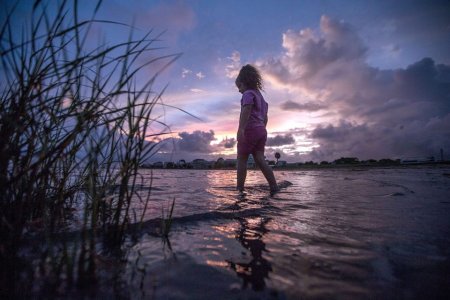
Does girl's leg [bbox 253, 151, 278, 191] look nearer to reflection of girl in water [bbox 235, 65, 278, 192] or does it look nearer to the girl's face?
reflection of girl in water [bbox 235, 65, 278, 192]

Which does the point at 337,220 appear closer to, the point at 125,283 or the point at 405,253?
the point at 405,253

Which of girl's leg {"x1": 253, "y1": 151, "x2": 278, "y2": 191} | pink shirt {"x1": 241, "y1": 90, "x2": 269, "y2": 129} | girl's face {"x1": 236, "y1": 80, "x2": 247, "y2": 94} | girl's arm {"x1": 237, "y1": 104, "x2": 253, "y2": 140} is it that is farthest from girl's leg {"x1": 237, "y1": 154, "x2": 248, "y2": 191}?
girl's face {"x1": 236, "y1": 80, "x2": 247, "y2": 94}

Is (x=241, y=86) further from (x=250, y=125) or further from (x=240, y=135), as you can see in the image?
(x=240, y=135)

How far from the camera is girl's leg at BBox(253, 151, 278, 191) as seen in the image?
4759 mm

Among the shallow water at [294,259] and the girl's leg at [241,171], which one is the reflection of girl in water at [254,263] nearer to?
the shallow water at [294,259]

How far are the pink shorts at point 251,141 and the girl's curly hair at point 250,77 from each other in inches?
36.6

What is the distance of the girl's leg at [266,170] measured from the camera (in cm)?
476

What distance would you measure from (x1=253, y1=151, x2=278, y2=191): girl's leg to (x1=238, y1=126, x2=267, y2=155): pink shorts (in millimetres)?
113

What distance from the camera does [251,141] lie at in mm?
5152

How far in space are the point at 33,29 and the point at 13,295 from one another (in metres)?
1.23

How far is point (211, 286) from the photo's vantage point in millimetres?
1054

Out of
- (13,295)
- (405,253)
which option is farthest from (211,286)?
(405,253)

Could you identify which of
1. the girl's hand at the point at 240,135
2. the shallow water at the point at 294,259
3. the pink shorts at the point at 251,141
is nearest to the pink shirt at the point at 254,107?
the pink shorts at the point at 251,141

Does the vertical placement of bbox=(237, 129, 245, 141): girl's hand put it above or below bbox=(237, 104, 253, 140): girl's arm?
below
